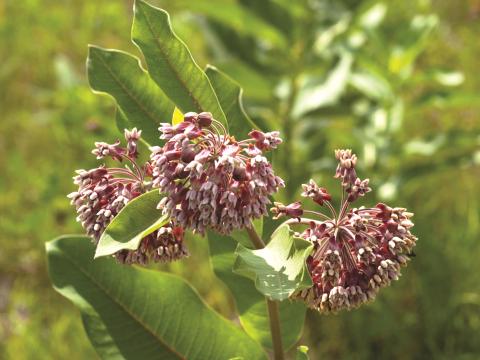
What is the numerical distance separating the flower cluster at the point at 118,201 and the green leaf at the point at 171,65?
133mm

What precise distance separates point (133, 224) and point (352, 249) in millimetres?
394

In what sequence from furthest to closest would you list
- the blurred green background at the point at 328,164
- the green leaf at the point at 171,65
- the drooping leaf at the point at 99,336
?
the blurred green background at the point at 328,164 < the drooping leaf at the point at 99,336 < the green leaf at the point at 171,65

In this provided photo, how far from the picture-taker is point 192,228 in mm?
1138

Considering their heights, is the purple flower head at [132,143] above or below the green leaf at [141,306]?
above

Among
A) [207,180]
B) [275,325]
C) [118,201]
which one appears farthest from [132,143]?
[275,325]

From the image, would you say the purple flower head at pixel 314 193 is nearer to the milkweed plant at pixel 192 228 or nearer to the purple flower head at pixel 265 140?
the milkweed plant at pixel 192 228

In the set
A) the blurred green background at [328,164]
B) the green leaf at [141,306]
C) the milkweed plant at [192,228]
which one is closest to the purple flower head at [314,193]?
the milkweed plant at [192,228]

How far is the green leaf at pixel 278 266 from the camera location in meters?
1.11

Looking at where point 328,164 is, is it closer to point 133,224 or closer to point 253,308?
point 253,308

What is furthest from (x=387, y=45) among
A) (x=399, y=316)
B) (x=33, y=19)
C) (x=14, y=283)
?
(x=33, y=19)

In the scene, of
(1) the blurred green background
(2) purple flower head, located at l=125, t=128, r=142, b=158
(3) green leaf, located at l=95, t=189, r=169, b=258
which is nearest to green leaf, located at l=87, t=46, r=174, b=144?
(2) purple flower head, located at l=125, t=128, r=142, b=158

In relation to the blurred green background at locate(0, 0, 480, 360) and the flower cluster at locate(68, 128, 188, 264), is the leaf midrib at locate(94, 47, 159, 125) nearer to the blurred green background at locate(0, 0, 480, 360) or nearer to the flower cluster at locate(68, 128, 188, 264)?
the flower cluster at locate(68, 128, 188, 264)

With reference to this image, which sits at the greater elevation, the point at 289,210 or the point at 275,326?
the point at 289,210

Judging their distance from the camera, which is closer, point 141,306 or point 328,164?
point 141,306
